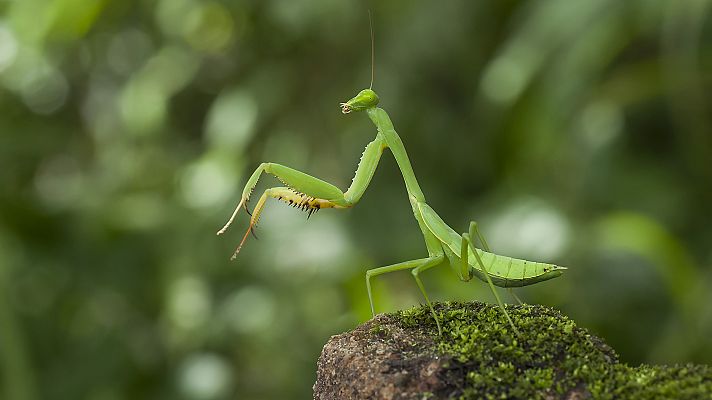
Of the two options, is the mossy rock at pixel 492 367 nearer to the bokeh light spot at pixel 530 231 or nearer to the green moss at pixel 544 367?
the green moss at pixel 544 367

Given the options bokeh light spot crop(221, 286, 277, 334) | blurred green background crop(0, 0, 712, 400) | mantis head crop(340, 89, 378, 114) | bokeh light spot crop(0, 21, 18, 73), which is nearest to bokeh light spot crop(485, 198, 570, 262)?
blurred green background crop(0, 0, 712, 400)

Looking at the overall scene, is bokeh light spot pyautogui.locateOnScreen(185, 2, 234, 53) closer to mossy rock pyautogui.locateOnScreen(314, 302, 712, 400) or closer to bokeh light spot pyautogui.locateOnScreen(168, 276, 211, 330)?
bokeh light spot pyautogui.locateOnScreen(168, 276, 211, 330)

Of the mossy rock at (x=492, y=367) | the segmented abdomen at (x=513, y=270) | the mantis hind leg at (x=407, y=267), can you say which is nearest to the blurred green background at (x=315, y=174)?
the mantis hind leg at (x=407, y=267)

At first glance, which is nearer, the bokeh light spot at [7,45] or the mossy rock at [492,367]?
the mossy rock at [492,367]

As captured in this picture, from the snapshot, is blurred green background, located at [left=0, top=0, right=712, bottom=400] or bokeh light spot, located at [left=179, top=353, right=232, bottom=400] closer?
blurred green background, located at [left=0, top=0, right=712, bottom=400]

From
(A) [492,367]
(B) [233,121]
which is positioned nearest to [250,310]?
(B) [233,121]

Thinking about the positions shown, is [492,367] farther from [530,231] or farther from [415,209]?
[530,231]
